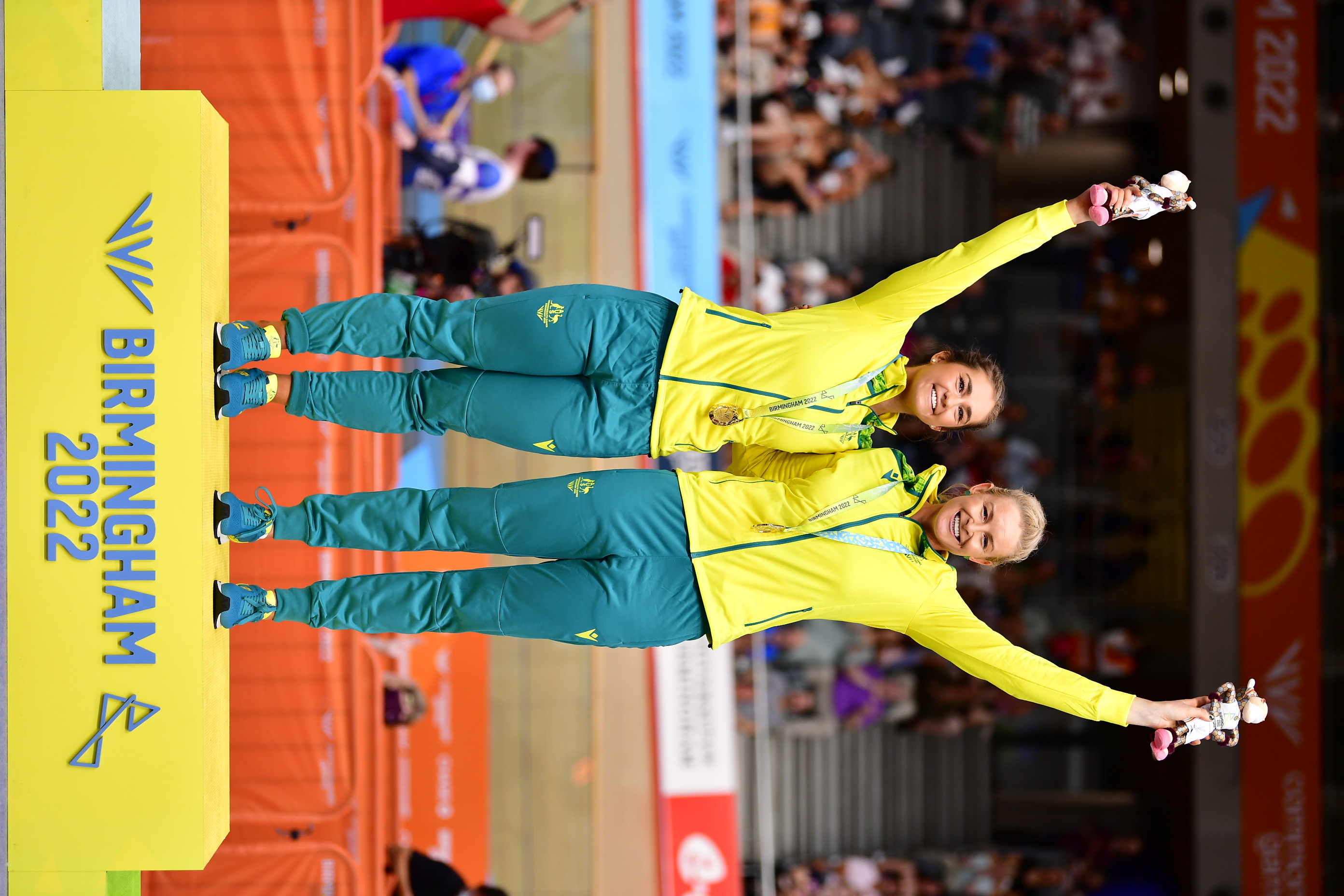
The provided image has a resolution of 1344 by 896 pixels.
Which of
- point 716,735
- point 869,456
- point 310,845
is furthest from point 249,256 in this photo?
point 716,735

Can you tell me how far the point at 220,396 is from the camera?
330cm

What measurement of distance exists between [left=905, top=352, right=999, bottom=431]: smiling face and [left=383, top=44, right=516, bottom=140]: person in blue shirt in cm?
403

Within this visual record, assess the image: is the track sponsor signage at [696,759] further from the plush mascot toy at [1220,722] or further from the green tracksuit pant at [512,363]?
the plush mascot toy at [1220,722]

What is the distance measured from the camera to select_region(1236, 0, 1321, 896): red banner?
745cm

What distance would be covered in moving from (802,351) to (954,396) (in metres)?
0.47

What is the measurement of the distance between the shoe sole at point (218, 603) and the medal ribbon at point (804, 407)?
5.28 feet

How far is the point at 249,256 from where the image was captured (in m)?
4.70

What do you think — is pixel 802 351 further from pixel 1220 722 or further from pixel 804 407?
pixel 1220 722

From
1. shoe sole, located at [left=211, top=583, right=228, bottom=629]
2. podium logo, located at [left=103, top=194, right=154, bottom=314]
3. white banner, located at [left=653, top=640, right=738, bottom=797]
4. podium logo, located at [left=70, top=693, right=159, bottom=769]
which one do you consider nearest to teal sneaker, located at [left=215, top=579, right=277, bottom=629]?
shoe sole, located at [left=211, top=583, right=228, bottom=629]

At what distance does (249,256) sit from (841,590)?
304 centimetres

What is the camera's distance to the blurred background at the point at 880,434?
187 inches

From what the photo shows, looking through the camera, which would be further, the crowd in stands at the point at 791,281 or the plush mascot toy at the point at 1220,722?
the crowd in stands at the point at 791,281

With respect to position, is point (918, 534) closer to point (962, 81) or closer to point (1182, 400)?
point (1182, 400)

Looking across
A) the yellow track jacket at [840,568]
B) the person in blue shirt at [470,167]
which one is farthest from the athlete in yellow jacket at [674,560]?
the person in blue shirt at [470,167]
